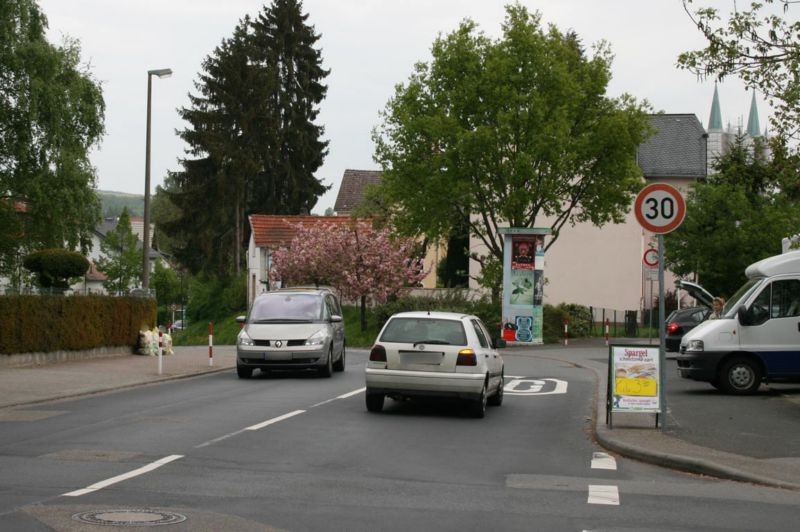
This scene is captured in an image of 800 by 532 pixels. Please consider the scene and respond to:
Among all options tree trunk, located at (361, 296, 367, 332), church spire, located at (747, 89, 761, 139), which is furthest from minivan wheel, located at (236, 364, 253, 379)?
church spire, located at (747, 89, 761, 139)

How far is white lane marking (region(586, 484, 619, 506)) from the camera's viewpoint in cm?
938

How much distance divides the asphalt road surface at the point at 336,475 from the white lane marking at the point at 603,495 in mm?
20

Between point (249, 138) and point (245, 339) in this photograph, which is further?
point (249, 138)

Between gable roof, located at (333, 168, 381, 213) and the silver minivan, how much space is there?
206 feet

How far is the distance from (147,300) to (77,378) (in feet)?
35.5

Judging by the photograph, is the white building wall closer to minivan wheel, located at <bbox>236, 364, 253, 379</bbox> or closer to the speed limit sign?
minivan wheel, located at <bbox>236, 364, 253, 379</bbox>

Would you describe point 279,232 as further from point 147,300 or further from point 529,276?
point 147,300

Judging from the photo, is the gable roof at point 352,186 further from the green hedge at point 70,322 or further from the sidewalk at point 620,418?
the sidewalk at point 620,418

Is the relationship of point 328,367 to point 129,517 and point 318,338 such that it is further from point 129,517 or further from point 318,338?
point 129,517

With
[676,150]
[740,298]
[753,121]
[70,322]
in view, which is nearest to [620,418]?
[740,298]

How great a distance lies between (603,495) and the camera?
31.8ft

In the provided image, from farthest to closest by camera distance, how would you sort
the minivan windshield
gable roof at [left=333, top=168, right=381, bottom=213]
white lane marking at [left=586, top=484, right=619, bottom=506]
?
1. gable roof at [left=333, top=168, right=381, bottom=213]
2. the minivan windshield
3. white lane marking at [left=586, top=484, right=619, bottom=506]

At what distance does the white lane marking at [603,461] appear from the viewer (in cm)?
1167

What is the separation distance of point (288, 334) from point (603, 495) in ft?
47.6
